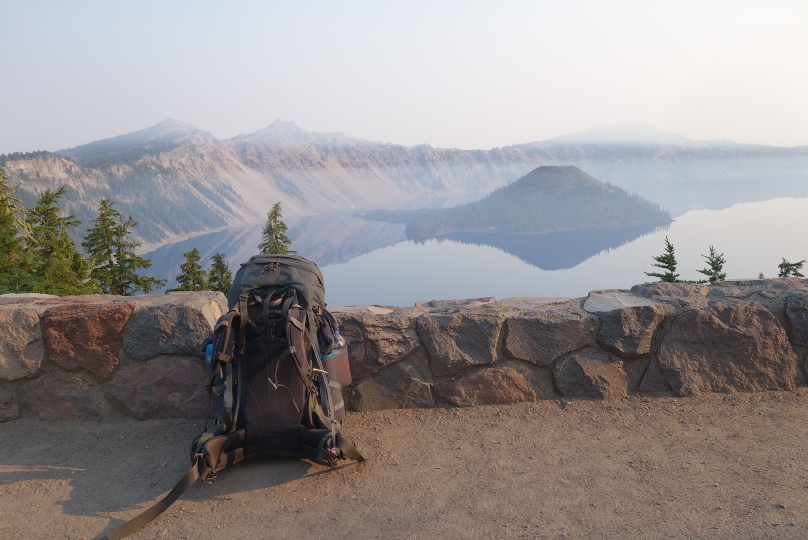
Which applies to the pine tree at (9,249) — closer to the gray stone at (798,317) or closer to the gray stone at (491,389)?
the gray stone at (491,389)

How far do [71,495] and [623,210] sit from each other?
181m

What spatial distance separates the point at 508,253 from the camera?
471ft

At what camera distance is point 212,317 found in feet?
11.5

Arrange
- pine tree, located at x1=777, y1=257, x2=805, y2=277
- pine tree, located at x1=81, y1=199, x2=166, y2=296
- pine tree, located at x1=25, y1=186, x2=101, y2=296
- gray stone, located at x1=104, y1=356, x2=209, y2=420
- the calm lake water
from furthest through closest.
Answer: the calm lake water, pine tree, located at x1=81, y1=199, x2=166, y2=296, pine tree, located at x1=777, y1=257, x2=805, y2=277, pine tree, located at x1=25, y1=186, x2=101, y2=296, gray stone, located at x1=104, y1=356, x2=209, y2=420

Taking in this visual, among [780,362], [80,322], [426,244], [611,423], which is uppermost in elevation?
[80,322]

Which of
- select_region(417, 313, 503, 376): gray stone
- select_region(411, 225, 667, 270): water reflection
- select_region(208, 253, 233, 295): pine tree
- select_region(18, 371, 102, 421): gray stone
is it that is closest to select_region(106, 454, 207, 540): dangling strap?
select_region(18, 371, 102, 421): gray stone

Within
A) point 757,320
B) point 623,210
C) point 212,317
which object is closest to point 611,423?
point 757,320

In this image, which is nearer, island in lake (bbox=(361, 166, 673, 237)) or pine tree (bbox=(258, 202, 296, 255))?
pine tree (bbox=(258, 202, 296, 255))

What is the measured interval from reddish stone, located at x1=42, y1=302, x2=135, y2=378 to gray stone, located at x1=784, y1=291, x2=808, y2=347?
159 inches

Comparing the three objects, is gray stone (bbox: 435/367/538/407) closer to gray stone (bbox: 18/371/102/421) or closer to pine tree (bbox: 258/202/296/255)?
gray stone (bbox: 18/371/102/421)

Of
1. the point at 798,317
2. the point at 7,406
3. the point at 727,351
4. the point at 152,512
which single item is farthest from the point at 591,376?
the point at 7,406

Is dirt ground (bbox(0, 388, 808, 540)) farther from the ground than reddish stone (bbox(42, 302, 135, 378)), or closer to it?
closer to it

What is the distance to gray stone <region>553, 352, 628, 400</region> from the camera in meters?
3.47

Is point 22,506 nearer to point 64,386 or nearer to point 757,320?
point 64,386
